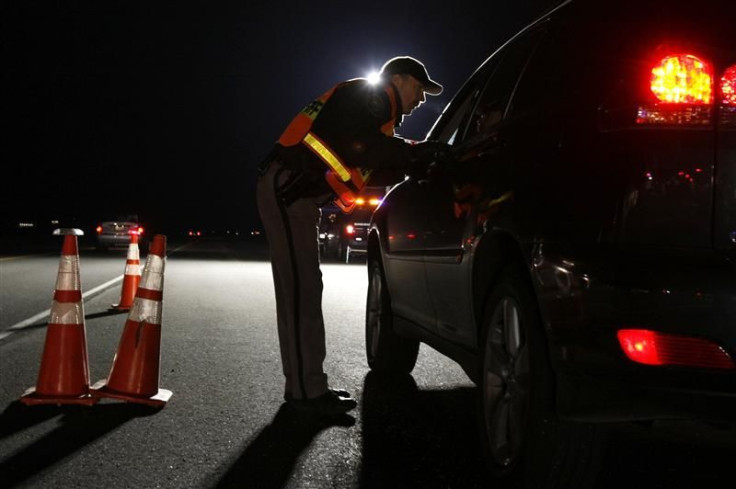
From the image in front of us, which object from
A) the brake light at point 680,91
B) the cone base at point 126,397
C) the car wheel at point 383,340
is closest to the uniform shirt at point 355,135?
the car wheel at point 383,340

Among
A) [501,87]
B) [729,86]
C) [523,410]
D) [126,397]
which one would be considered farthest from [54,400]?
[729,86]

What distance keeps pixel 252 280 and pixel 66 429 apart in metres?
10.5

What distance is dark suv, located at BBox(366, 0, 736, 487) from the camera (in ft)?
7.48

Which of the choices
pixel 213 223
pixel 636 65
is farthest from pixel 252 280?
pixel 213 223

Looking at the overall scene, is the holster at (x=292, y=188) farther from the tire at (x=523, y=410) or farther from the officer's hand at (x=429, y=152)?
the tire at (x=523, y=410)

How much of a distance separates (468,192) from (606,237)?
113 cm

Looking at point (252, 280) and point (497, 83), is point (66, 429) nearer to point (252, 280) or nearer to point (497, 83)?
point (497, 83)

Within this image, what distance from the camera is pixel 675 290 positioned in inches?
89.5

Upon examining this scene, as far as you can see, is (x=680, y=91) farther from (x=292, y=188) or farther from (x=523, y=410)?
(x=292, y=188)

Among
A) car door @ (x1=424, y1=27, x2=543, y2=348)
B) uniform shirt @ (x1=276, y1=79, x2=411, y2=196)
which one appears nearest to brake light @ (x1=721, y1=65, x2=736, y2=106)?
car door @ (x1=424, y1=27, x2=543, y2=348)

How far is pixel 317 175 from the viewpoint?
175 inches

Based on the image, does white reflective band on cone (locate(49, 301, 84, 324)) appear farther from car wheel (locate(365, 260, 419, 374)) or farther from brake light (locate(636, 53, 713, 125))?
brake light (locate(636, 53, 713, 125))

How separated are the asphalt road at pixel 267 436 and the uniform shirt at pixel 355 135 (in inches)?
50.9

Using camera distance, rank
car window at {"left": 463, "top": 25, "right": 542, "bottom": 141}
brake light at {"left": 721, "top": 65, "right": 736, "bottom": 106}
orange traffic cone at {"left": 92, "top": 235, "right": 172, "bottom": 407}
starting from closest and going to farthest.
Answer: brake light at {"left": 721, "top": 65, "right": 736, "bottom": 106}
car window at {"left": 463, "top": 25, "right": 542, "bottom": 141}
orange traffic cone at {"left": 92, "top": 235, "right": 172, "bottom": 407}
